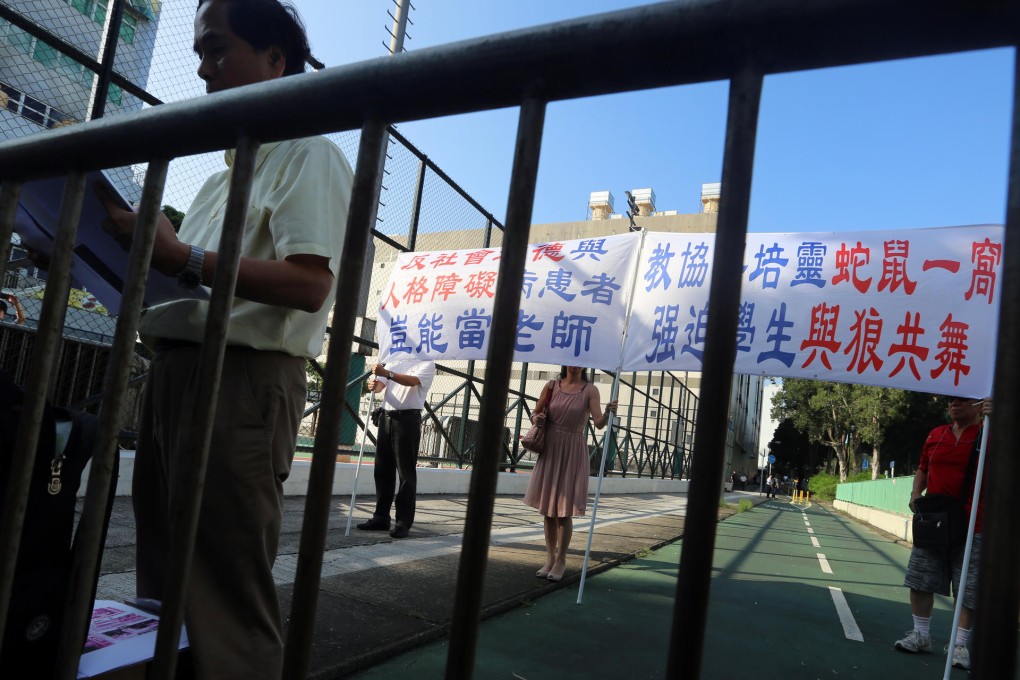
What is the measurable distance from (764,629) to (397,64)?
14.4 feet

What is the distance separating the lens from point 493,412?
74cm

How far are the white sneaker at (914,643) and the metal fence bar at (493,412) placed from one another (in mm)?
4425

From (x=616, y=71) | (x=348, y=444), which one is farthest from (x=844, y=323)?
(x=348, y=444)

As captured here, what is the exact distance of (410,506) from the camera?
5.64 meters

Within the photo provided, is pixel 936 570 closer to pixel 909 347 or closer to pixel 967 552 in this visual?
pixel 967 552

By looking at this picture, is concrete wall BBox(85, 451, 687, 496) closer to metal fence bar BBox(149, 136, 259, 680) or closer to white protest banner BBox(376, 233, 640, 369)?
white protest banner BBox(376, 233, 640, 369)

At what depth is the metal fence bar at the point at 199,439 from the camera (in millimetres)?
894

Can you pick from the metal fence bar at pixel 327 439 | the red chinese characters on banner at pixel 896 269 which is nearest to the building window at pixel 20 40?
the metal fence bar at pixel 327 439

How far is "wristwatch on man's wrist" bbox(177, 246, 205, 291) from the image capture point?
1.23 meters

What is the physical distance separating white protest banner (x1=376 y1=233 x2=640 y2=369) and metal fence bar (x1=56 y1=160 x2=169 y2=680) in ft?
11.1

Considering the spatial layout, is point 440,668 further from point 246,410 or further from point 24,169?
point 24,169

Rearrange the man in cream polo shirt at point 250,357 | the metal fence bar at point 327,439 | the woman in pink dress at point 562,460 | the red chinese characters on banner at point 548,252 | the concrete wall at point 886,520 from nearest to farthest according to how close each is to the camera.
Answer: the metal fence bar at point 327,439
the man in cream polo shirt at point 250,357
the woman in pink dress at point 562,460
the red chinese characters on banner at point 548,252
the concrete wall at point 886,520

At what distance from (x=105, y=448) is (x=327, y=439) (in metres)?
0.40

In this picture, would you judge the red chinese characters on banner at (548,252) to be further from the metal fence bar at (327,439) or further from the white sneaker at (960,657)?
the metal fence bar at (327,439)
